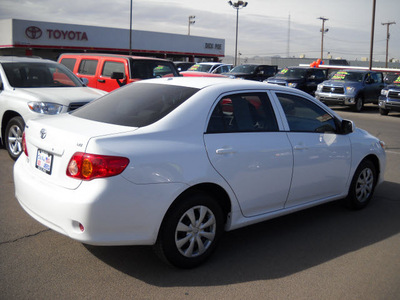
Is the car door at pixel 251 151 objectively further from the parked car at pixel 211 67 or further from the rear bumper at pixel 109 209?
the parked car at pixel 211 67

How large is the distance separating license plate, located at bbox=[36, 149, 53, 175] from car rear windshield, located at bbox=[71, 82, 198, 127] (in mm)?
557

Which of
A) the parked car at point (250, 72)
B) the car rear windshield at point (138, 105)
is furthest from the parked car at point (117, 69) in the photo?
the parked car at point (250, 72)

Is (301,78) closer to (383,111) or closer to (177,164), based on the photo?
(383,111)

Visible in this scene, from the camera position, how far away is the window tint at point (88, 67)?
12.7 metres

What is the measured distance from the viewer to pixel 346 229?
5.21 meters

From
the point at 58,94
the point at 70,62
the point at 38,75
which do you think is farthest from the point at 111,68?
the point at 58,94

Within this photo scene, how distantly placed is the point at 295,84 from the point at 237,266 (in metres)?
19.7

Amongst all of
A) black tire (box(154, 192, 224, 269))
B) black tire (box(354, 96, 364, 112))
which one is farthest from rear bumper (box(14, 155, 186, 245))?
black tire (box(354, 96, 364, 112))

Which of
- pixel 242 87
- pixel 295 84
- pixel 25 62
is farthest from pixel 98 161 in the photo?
pixel 295 84

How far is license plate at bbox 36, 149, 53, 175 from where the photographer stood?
3904 millimetres

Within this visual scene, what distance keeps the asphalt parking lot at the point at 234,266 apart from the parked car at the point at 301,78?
59.3 ft

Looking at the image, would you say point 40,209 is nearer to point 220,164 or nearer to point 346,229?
point 220,164

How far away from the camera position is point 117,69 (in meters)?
12.1

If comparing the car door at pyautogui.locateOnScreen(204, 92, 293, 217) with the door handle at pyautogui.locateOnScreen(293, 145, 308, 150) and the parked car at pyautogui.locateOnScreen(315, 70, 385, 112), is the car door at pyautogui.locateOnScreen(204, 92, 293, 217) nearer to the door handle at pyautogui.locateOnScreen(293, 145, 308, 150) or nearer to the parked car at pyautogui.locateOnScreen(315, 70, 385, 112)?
the door handle at pyautogui.locateOnScreen(293, 145, 308, 150)
